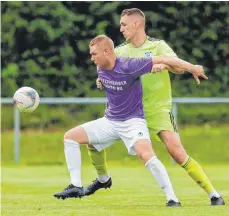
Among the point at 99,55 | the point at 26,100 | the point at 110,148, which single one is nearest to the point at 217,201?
the point at 99,55

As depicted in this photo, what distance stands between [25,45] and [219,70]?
3.82 m

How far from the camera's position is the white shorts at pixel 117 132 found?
983 cm

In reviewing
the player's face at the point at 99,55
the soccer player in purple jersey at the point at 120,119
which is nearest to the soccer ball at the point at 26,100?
the soccer player in purple jersey at the point at 120,119

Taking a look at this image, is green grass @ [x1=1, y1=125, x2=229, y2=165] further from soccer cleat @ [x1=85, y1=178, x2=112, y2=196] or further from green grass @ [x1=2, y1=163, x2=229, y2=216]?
soccer cleat @ [x1=85, y1=178, x2=112, y2=196]

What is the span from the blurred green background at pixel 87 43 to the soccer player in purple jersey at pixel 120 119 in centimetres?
937

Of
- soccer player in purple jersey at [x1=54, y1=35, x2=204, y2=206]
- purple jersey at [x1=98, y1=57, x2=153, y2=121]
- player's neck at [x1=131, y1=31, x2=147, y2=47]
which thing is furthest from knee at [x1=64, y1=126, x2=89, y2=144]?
player's neck at [x1=131, y1=31, x2=147, y2=47]

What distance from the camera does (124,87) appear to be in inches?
388

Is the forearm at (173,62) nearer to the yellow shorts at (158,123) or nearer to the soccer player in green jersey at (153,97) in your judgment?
the soccer player in green jersey at (153,97)

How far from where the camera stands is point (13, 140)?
18453 mm

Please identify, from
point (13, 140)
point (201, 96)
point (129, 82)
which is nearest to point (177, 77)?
point (201, 96)

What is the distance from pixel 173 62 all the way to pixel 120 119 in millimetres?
814

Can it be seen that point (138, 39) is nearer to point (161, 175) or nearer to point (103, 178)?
point (103, 178)

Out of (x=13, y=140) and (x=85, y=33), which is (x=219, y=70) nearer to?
(x=85, y=33)

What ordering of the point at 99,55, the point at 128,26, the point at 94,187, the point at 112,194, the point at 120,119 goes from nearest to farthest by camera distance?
the point at 99,55 < the point at 120,119 < the point at 128,26 < the point at 94,187 < the point at 112,194
